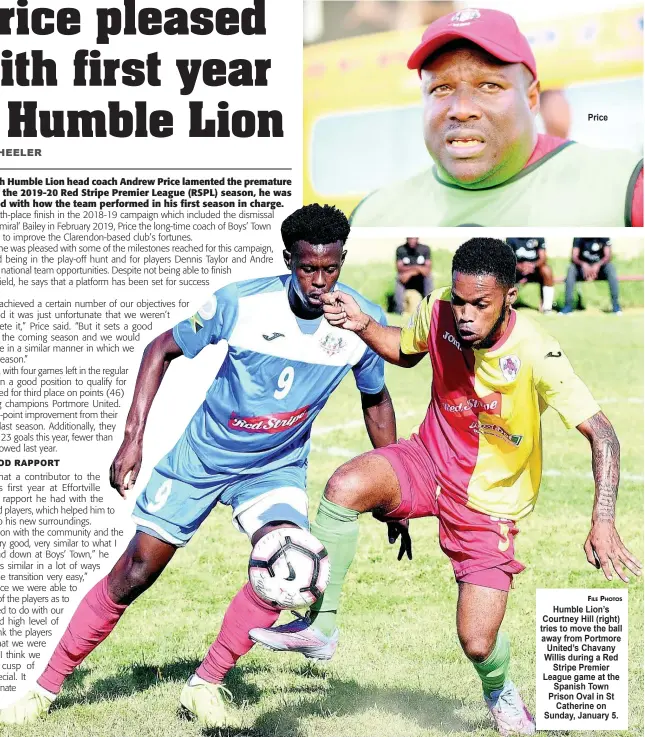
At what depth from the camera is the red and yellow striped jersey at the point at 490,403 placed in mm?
5180

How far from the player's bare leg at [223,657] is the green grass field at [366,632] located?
92 millimetres

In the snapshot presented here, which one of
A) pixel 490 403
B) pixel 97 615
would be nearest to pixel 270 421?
pixel 490 403

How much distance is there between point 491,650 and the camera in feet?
17.2

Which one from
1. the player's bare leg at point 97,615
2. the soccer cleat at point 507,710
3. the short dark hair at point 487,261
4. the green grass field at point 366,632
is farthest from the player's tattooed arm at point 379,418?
the soccer cleat at point 507,710

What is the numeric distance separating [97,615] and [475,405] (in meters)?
2.23

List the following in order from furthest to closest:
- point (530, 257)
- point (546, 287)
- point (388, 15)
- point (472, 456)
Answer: point (546, 287)
point (530, 257)
point (388, 15)
point (472, 456)

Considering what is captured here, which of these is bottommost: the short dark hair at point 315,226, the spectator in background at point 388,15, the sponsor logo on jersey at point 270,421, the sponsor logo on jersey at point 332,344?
the sponsor logo on jersey at point 270,421

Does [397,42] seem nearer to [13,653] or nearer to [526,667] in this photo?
[526,667]

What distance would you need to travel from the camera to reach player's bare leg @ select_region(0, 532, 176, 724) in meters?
5.60

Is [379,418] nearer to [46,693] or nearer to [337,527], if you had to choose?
[337,527]

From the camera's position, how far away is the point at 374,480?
527 cm

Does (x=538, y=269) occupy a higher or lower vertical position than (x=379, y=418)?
higher

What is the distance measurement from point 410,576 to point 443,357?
1.79m

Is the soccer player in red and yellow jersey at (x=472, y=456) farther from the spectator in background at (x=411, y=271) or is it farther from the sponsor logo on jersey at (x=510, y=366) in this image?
the spectator in background at (x=411, y=271)
